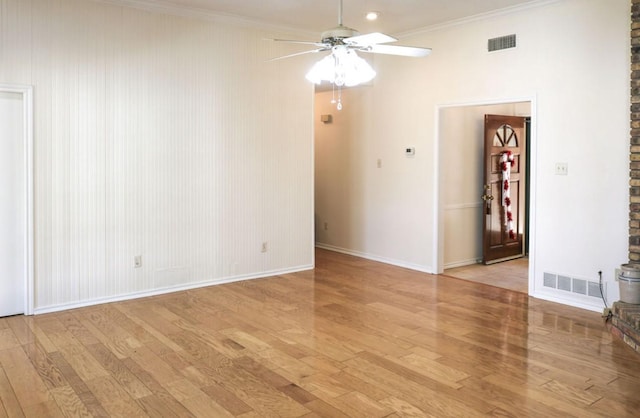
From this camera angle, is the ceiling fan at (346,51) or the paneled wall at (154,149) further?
the paneled wall at (154,149)

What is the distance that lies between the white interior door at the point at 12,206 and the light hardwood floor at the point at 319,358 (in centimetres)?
27

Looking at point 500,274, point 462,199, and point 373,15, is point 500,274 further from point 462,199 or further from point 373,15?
point 373,15

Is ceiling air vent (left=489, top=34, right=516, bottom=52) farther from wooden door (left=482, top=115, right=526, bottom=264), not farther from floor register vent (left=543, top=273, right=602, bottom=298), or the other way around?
floor register vent (left=543, top=273, right=602, bottom=298)

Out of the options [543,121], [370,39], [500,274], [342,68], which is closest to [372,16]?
[543,121]

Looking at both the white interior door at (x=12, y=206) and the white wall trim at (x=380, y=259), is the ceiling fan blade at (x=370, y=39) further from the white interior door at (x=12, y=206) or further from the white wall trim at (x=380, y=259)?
the white wall trim at (x=380, y=259)

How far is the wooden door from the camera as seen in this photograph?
7168mm

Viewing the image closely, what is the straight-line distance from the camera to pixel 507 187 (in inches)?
291

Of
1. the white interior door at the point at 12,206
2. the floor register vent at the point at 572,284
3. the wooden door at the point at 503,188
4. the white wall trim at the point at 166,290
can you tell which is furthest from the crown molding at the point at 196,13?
the floor register vent at the point at 572,284

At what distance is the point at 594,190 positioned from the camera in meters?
4.97

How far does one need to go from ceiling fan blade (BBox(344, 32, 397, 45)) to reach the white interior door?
10.4 ft

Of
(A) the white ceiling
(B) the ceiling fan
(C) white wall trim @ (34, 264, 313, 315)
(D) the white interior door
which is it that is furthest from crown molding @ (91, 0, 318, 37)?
(C) white wall trim @ (34, 264, 313, 315)

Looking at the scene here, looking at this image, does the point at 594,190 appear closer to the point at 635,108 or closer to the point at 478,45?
the point at 635,108

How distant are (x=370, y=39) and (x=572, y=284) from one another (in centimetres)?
331

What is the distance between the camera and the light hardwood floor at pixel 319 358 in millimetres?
3146
